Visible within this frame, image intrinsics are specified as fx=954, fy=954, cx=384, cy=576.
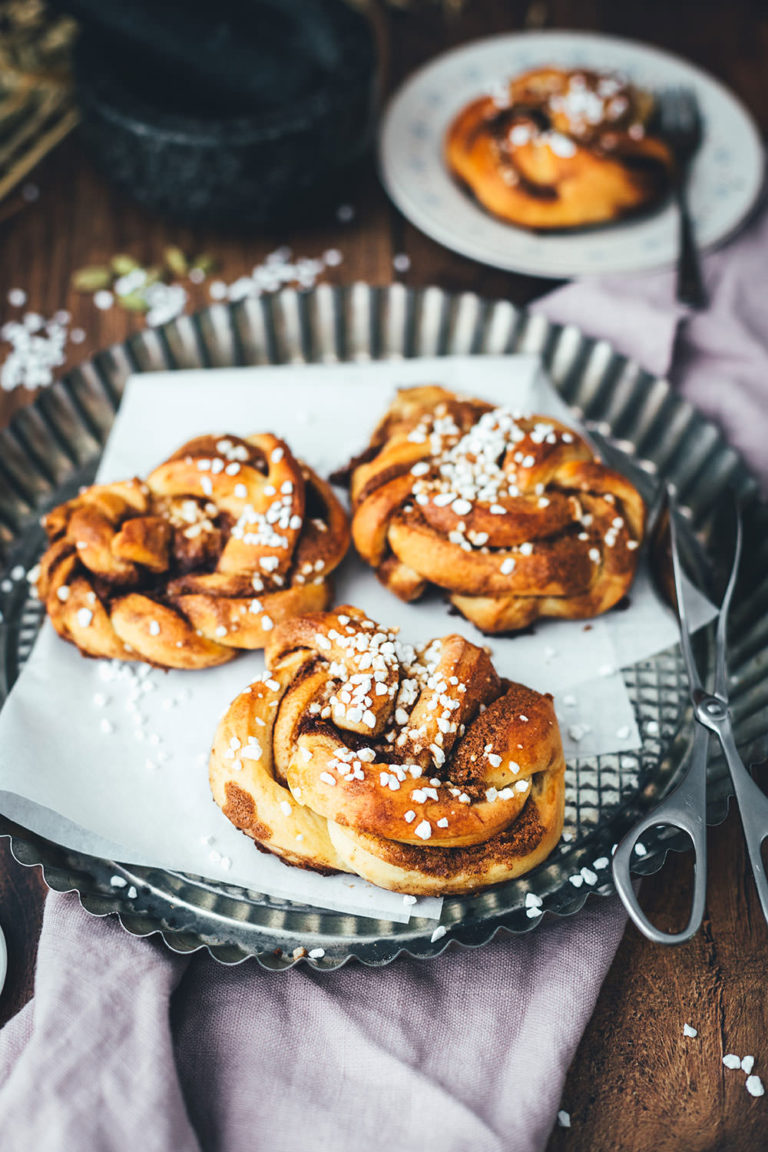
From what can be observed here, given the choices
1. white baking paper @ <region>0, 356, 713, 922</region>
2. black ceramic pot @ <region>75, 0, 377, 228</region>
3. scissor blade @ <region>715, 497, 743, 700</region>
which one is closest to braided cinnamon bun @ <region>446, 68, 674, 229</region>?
black ceramic pot @ <region>75, 0, 377, 228</region>

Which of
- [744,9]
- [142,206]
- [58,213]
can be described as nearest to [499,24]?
[744,9]

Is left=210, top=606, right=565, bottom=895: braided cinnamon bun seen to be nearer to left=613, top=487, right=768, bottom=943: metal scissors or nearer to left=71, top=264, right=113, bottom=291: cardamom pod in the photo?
left=613, top=487, right=768, bottom=943: metal scissors

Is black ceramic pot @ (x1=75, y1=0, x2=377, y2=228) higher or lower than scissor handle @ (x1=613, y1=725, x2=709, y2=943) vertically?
higher

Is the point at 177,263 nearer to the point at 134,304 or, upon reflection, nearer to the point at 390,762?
the point at 134,304

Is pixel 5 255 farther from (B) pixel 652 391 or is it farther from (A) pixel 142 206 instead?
(B) pixel 652 391

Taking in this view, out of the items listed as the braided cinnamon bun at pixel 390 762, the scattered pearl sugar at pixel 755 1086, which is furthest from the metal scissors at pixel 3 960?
the scattered pearl sugar at pixel 755 1086
